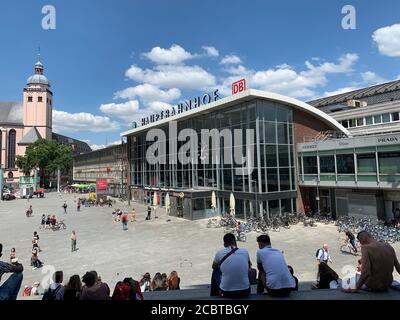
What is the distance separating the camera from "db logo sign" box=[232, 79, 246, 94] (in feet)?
94.5

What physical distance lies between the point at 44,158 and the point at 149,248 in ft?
286

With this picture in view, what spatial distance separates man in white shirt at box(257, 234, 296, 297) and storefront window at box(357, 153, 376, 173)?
2262 centimetres

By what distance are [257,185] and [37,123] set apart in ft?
362

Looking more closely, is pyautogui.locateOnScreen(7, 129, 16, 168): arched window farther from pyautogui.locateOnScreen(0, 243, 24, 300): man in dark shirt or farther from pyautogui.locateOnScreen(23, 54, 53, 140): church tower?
pyautogui.locateOnScreen(0, 243, 24, 300): man in dark shirt

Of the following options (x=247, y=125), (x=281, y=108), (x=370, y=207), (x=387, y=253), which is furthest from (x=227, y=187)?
(x=387, y=253)

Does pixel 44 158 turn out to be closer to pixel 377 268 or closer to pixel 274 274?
pixel 274 274

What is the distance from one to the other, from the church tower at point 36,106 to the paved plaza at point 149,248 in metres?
94.9

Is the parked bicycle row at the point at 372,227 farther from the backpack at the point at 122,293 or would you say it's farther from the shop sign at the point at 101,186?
the shop sign at the point at 101,186

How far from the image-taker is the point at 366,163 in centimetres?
2480

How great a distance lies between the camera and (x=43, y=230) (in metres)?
28.4

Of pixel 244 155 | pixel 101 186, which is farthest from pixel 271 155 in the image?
pixel 101 186

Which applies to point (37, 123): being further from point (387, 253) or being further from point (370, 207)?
point (387, 253)
